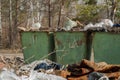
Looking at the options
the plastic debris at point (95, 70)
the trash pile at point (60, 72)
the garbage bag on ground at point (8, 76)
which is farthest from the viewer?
the plastic debris at point (95, 70)

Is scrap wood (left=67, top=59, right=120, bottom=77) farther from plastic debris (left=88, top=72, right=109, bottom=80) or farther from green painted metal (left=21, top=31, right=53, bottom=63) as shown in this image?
green painted metal (left=21, top=31, right=53, bottom=63)

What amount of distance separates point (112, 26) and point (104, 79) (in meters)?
3.32

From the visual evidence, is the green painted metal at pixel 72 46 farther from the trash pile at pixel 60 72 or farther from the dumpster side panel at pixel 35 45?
the trash pile at pixel 60 72

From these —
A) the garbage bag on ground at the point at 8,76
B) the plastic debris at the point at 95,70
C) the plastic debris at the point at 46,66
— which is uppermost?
the garbage bag on ground at the point at 8,76

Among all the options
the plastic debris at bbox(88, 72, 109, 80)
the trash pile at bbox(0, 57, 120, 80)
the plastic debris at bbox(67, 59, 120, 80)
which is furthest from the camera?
the plastic debris at bbox(67, 59, 120, 80)

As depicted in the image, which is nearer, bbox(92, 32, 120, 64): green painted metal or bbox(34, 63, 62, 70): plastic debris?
bbox(34, 63, 62, 70): plastic debris

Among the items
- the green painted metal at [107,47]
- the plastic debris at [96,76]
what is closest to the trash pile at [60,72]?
the plastic debris at [96,76]

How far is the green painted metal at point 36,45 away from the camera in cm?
974

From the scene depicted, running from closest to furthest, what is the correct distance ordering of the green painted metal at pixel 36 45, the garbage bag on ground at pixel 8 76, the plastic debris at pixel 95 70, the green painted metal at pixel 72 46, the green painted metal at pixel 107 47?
the garbage bag on ground at pixel 8 76 < the plastic debris at pixel 95 70 < the green painted metal at pixel 107 47 < the green painted metal at pixel 72 46 < the green painted metal at pixel 36 45

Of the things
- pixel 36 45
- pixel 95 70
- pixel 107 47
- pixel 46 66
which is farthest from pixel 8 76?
pixel 36 45

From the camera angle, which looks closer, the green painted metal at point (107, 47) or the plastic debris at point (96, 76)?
the plastic debris at point (96, 76)

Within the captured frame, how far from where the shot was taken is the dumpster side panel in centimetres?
975

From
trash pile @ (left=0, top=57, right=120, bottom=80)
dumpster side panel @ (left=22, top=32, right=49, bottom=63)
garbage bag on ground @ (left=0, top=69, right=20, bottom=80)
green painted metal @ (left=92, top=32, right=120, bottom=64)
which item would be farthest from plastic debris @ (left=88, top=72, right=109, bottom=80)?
dumpster side panel @ (left=22, top=32, right=49, bottom=63)

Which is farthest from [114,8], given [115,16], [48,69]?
[48,69]
